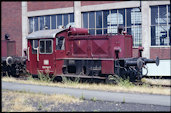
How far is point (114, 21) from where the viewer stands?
20.8 meters

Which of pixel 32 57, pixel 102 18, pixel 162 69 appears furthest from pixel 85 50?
pixel 102 18

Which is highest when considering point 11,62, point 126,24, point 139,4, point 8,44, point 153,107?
point 139,4

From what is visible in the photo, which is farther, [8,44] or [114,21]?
[114,21]

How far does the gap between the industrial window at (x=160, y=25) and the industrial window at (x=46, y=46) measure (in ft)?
29.0

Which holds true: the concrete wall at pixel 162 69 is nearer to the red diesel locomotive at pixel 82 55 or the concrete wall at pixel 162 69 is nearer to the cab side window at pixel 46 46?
the red diesel locomotive at pixel 82 55

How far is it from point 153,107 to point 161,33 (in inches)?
467

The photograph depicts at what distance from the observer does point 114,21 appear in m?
20.8

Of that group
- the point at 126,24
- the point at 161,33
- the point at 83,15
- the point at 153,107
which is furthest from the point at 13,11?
the point at 153,107

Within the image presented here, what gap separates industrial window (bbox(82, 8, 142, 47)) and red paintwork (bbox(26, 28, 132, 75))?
6.12 m

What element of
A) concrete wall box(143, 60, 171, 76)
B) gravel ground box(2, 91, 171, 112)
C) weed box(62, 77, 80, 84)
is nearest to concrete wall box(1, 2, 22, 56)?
weed box(62, 77, 80, 84)

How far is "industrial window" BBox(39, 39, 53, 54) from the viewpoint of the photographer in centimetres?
1423

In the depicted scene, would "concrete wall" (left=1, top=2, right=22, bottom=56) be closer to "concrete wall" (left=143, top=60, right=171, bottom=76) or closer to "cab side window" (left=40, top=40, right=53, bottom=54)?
"cab side window" (left=40, top=40, right=53, bottom=54)

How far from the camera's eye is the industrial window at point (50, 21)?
23547 millimetres

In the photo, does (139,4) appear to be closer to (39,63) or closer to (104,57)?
(104,57)
